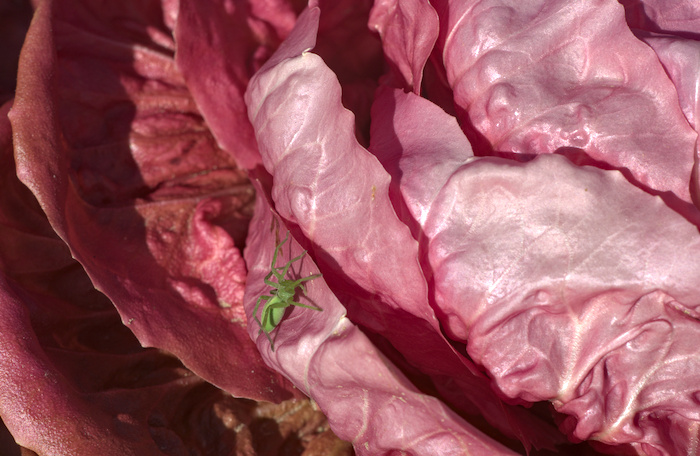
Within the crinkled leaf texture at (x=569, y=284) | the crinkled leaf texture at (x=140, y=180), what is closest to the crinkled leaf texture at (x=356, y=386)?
the crinkled leaf texture at (x=569, y=284)

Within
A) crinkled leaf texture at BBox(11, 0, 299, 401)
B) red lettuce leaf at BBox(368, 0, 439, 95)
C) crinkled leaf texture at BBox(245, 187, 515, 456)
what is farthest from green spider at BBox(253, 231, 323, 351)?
red lettuce leaf at BBox(368, 0, 439, 95)

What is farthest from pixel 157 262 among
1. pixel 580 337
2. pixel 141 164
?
pixel 580 337

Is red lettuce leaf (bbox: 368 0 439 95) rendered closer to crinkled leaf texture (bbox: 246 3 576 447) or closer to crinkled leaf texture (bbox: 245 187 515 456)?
crinkled leaf texture (bbox: 246 3 576 447)

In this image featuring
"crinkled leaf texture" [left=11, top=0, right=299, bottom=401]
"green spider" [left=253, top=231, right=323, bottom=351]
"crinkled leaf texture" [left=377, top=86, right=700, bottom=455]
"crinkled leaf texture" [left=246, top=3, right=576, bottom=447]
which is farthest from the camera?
"crinkled leaf texture" [left=11, top=0, right=299, bottom=401]

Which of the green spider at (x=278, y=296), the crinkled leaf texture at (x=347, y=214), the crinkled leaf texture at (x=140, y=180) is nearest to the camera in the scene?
the crinkled leaf texture at (x=347, y=214)

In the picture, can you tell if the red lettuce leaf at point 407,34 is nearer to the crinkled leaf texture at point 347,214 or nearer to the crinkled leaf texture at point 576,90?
the crinkled leaf texture at point 576,90

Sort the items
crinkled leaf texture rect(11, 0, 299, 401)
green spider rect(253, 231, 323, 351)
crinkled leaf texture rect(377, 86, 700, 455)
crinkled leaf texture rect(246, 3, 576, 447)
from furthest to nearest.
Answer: crinkled leaf texture rect(11, 0, 299, 401) < green spider rect(253, 231, 323, 351) < crinkled leaf texture rect(246, 3, 576, 447) < crinkled leaf texture rect(377, 86, 700, 455)

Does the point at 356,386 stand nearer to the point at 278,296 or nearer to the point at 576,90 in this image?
the point at 278,296
